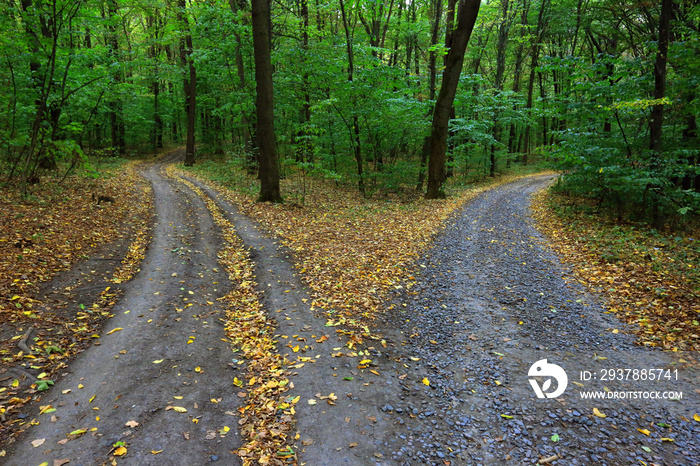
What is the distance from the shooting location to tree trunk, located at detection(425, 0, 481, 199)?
1334 cm

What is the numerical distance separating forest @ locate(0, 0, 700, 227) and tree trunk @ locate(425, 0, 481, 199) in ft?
1.77

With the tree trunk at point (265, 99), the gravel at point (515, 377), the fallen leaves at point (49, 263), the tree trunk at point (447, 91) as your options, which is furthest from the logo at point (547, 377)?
the tree trunk at point (447, 91)

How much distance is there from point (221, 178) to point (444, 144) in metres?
12.6

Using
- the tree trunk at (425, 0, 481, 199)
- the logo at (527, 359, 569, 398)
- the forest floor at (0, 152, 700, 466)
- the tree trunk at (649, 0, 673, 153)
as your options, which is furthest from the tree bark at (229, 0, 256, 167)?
the logo at (527, 359, 569, 398)

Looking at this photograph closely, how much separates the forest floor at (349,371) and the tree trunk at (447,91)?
7922 millimetres

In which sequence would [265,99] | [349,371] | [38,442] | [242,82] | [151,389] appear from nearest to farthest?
[38,442], [151,389], [349,371], [265,99], [242,82]

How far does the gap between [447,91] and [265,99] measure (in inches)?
301

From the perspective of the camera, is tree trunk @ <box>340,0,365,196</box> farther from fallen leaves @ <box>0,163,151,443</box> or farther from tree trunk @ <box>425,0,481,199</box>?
fallen leaves @ <box>0,163,151,443</box>

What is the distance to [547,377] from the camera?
420cm

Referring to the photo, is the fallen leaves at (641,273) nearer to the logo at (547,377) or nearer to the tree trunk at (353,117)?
the logo at (547,377)

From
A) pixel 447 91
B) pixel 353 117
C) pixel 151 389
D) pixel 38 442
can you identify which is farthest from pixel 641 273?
pixel 353 117

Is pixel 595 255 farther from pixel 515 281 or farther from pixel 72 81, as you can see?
pixel 72 81

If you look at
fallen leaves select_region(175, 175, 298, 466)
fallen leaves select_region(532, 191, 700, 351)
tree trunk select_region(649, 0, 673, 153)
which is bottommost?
fallen leaves select_region(175, 175, 298, 466)

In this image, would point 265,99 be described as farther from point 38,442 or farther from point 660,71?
point 660,71
